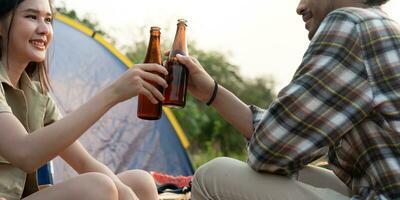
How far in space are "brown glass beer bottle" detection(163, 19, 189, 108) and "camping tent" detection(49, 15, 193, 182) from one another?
7.44 feet

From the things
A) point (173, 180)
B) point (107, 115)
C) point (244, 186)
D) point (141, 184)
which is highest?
point (244, 186)

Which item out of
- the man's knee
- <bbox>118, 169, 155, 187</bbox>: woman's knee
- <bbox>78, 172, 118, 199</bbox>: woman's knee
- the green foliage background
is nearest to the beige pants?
the man's knee

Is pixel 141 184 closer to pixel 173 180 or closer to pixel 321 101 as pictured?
pixel 321 101

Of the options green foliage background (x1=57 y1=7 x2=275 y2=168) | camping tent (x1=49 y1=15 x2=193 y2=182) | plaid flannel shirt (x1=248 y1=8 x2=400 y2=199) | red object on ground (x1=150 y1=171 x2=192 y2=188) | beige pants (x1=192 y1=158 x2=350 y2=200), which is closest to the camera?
plaid flannel shirt (x1=248 y1=8 x2=400 y2=199)

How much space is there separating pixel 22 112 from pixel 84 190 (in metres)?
0.48

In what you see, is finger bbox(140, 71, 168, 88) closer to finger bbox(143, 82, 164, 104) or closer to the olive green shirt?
finger bbox(143, 82, 164, 104)

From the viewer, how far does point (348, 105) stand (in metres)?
1.94

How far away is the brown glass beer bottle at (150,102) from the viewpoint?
2479mm

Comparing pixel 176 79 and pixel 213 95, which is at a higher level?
pixel 176 79

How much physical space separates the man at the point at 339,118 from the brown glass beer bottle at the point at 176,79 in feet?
1.55

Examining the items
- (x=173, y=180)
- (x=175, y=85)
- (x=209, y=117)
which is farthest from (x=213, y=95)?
(x=209, y=117)

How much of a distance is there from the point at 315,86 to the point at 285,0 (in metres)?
15.0

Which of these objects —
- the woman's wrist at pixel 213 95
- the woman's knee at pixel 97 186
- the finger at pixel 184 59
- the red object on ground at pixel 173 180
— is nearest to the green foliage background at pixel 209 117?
the red object on ground at pixel 173 180

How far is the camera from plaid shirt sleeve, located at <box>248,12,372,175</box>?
193 cm
